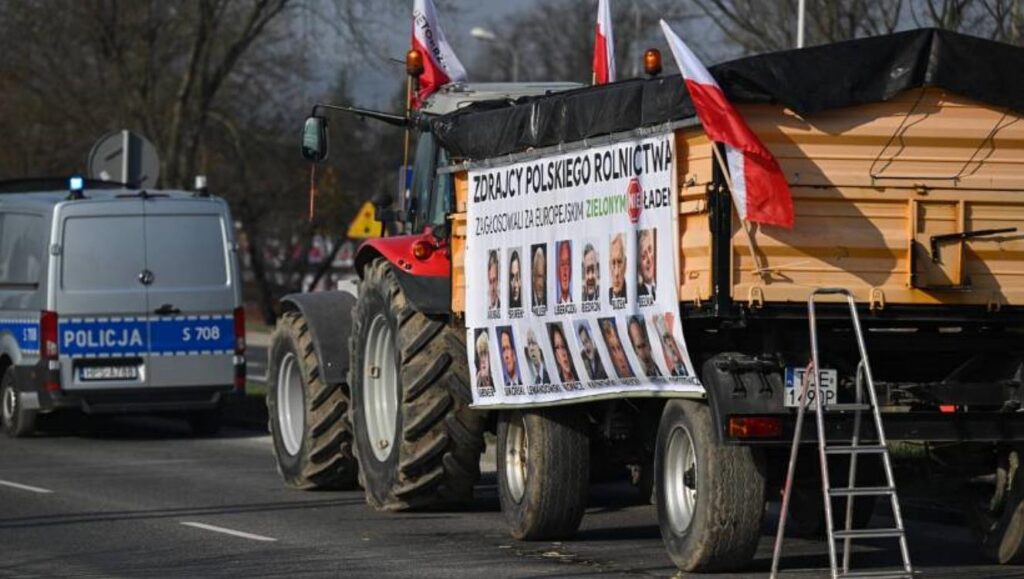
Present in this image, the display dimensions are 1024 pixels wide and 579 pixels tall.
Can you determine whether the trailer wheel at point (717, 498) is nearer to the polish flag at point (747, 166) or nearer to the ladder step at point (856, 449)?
the ladder step at point (856, 449)

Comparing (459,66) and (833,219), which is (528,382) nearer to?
(833,219)

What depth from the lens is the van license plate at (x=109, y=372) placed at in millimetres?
20828

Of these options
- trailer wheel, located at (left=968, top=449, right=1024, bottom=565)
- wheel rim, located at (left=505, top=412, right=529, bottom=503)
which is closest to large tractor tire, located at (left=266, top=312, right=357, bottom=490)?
wheel rim, located at (left=505, top=412, right=529, bottom=503)

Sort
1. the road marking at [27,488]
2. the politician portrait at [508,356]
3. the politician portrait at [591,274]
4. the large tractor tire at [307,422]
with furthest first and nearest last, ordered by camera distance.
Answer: the large tractor tire at [307,422]
the road marking at [27,488]
the politician portrait at [508,356]
the politician portrait at [591,274]

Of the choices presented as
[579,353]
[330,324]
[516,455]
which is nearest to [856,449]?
[579,353]

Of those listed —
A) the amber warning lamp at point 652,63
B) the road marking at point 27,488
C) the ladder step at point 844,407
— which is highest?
the amber warning lamp at point 652,63

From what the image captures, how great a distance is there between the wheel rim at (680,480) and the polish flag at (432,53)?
4973 mm

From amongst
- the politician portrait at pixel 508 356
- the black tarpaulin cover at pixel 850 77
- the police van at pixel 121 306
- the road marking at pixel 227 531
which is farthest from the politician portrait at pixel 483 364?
the police van at pixel 121 306

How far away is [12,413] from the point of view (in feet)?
70.5

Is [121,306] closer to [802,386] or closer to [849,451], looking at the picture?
[802,386]

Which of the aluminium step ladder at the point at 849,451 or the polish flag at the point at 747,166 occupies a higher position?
the polish flag at the point at 747,166

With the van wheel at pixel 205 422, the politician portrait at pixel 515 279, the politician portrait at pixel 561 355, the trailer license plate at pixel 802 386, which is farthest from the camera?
the van wheel at pixel 205 422

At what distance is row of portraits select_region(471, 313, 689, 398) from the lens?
10.9 m

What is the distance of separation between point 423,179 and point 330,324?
171cm
